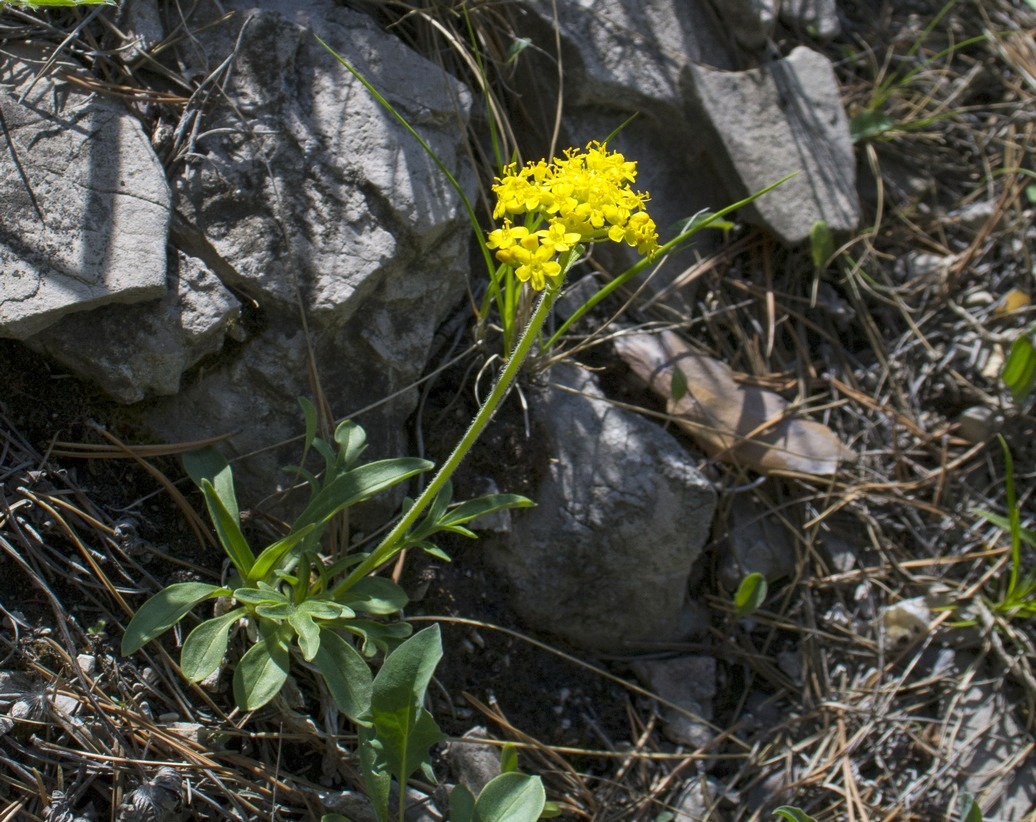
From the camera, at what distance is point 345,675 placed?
1.82 metres

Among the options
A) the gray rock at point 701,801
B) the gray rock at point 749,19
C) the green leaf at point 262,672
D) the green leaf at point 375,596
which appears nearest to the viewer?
the green leaf at point 262,672

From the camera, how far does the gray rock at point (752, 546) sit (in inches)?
101

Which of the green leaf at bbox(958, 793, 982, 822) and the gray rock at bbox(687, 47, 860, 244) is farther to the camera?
the gray rock at bbox(687, 47, 860, 244)

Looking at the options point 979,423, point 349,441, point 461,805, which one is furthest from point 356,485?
point 979,423

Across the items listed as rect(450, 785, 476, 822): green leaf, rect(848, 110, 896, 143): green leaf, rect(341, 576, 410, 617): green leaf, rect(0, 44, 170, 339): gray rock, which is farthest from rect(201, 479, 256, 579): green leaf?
rect(848, 110, 896, 143): green leaf

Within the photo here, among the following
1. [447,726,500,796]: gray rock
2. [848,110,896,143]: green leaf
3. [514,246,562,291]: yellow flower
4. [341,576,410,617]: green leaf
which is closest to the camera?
[514,246,562,291]: yellow flower

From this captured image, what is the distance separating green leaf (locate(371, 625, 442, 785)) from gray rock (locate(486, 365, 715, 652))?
60 cm

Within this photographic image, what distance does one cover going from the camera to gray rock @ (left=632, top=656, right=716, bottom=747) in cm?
236

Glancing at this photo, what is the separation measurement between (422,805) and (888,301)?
2.05m

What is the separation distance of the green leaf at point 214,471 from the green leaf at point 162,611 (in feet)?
0.60

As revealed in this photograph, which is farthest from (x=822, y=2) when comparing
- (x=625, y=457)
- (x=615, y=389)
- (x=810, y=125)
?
(x=625, y=457)

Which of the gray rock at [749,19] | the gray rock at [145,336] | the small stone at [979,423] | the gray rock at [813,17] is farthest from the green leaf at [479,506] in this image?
the gray rock at [813,17]

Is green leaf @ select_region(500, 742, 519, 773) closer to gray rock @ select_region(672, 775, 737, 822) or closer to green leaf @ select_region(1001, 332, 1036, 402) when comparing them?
gray rock @ select_region(672, 775, 737, 822)

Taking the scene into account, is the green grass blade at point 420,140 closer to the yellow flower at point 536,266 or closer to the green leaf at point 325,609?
the yellow flower at point 536,266
